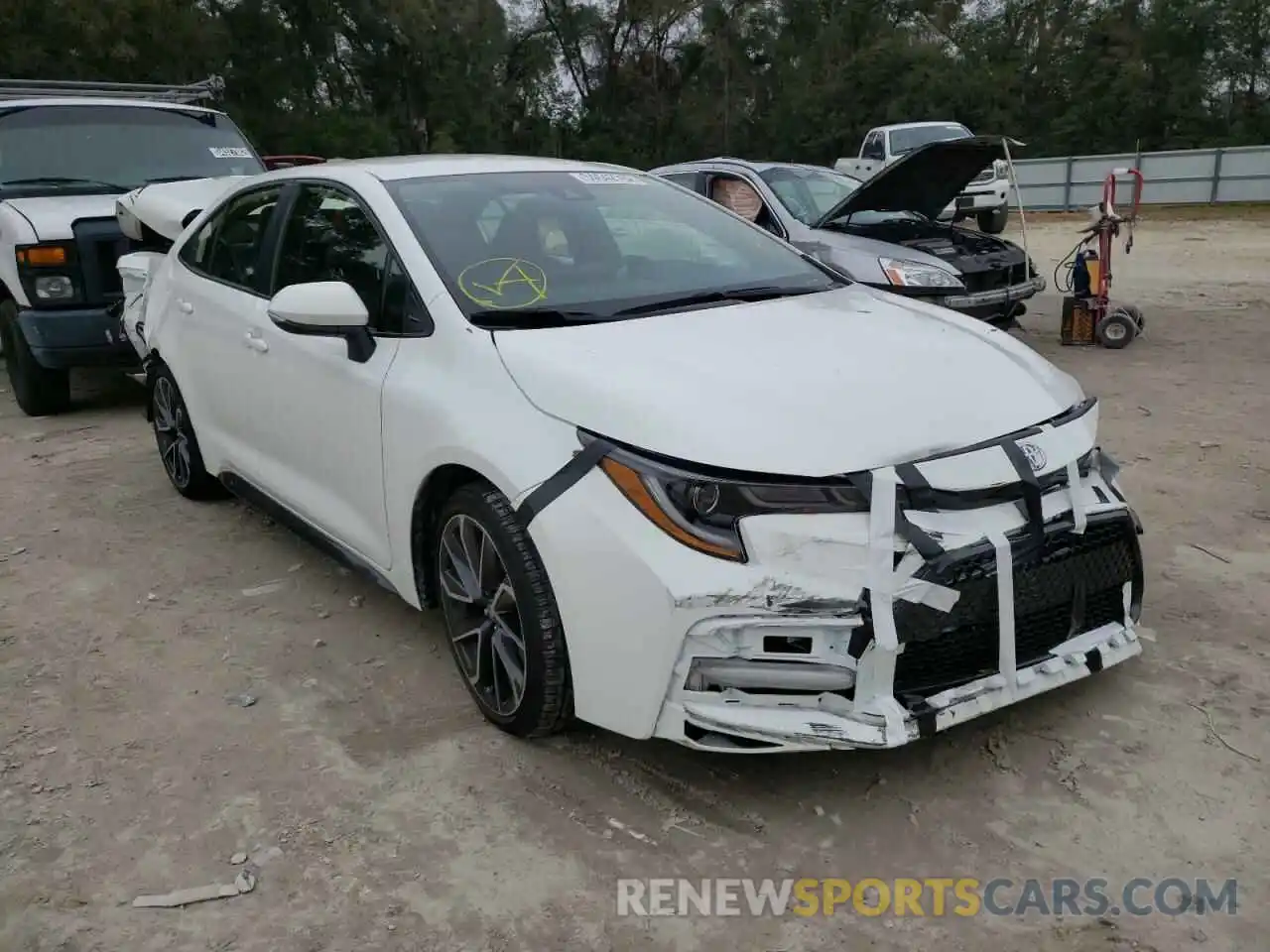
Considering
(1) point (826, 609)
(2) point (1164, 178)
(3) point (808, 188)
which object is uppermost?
(3) point (808, 188)

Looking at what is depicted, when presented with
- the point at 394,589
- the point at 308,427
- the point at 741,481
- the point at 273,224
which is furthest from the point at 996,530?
the point at 273,224

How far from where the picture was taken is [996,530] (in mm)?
2670

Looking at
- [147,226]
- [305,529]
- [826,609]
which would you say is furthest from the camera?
[147,226]

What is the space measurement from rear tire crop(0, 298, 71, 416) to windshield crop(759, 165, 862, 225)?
545 centimetres

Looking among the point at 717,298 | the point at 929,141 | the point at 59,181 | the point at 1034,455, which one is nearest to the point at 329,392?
the point at 717,298

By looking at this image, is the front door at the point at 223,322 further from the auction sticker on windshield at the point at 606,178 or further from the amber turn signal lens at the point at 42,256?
the amber turn signal lens at the point at 42,256

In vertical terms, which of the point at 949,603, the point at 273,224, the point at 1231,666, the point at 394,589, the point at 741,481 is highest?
the point at 273,224

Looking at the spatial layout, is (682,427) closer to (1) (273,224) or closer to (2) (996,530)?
(2) (996,530)

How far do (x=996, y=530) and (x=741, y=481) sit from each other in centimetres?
65

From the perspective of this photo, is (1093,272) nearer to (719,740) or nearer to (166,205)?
(166,205)

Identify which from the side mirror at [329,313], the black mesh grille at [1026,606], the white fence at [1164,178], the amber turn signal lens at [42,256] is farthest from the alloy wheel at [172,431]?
the white fence at [1164,178]

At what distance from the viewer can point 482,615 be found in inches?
125

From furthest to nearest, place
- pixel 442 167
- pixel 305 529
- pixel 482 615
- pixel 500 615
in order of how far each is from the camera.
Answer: pixel 305 529, pixel 442 167, pixel 482 615, pixel 500 615

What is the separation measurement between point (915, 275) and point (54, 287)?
567 cm
